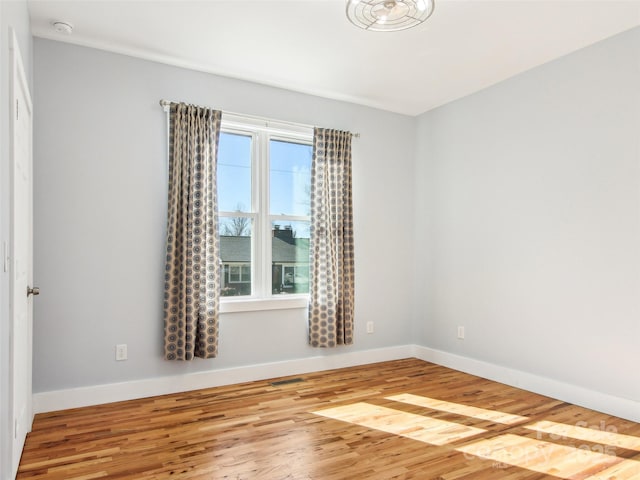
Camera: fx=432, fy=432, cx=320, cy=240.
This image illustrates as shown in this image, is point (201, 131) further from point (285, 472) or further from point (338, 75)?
point (285, 472)

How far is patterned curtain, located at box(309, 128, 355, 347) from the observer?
412 cm

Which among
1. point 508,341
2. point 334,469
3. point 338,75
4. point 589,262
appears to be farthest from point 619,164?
point 334,469

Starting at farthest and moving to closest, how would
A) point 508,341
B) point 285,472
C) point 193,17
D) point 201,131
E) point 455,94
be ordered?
1. point 455,94
2. point 508,341
3. point 201,131
4. point 193,17
5. point 285,472

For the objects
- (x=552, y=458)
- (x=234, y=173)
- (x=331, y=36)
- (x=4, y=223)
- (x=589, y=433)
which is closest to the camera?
(x=4, y=223)

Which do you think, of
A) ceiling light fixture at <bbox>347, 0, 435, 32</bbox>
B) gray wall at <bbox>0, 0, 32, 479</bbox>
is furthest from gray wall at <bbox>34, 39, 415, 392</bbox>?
ceiling light fixture at <bbox>347, 0, 435, 32</bbox>

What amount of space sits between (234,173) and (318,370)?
2033 millimetres

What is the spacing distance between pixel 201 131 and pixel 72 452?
2.41 meters

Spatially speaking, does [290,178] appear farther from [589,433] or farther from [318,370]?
[589,433]

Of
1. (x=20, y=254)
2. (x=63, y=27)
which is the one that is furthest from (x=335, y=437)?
(x=63, y=27)

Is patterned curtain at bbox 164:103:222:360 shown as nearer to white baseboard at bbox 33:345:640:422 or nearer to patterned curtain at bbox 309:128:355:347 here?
white baseboard at bbox 33:345:640:422

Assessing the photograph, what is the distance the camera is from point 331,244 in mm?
4176

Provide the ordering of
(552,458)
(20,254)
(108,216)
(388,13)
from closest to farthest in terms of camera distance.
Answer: (20,254) < (552,458) < (388,13) < (108,216)

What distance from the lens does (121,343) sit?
332 centimetres

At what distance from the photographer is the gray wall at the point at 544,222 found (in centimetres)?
304
